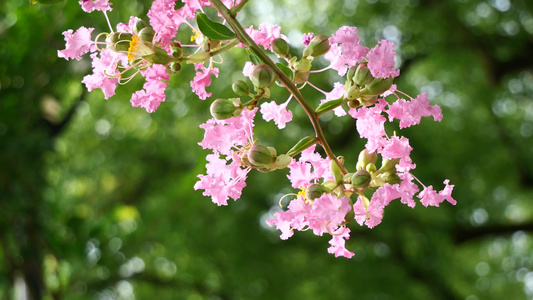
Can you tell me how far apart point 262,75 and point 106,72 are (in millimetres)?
150

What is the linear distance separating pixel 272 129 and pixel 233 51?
56 cm

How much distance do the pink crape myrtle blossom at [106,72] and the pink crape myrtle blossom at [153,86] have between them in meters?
0.02

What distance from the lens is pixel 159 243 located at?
12.5 feet

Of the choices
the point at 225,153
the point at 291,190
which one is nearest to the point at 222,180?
the point at 225,153

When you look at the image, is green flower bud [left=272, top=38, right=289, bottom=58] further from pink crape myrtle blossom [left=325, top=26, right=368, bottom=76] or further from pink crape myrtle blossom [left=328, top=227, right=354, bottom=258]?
pink crape myrtle blossom [left=328, top=227, right=354, bottom=258]

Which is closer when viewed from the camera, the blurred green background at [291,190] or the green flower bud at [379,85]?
the green flower bud at [379,85]

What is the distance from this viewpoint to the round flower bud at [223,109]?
51cm

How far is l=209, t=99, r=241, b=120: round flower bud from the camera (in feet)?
1.67

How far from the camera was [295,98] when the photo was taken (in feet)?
1.71

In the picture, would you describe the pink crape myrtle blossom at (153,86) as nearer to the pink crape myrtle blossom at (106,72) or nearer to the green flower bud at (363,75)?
the pink crape myrtle blossom at (106,72)

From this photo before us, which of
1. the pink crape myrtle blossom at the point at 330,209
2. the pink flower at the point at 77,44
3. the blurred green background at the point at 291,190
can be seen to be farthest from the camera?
the blurred green background at the point at 291,190

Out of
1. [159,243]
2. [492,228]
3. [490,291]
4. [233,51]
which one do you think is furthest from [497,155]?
[159,243]

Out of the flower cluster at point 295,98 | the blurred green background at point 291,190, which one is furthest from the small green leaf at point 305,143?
the blurred green background at point 291,190

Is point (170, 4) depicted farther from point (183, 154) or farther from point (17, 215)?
point (183, 154)
